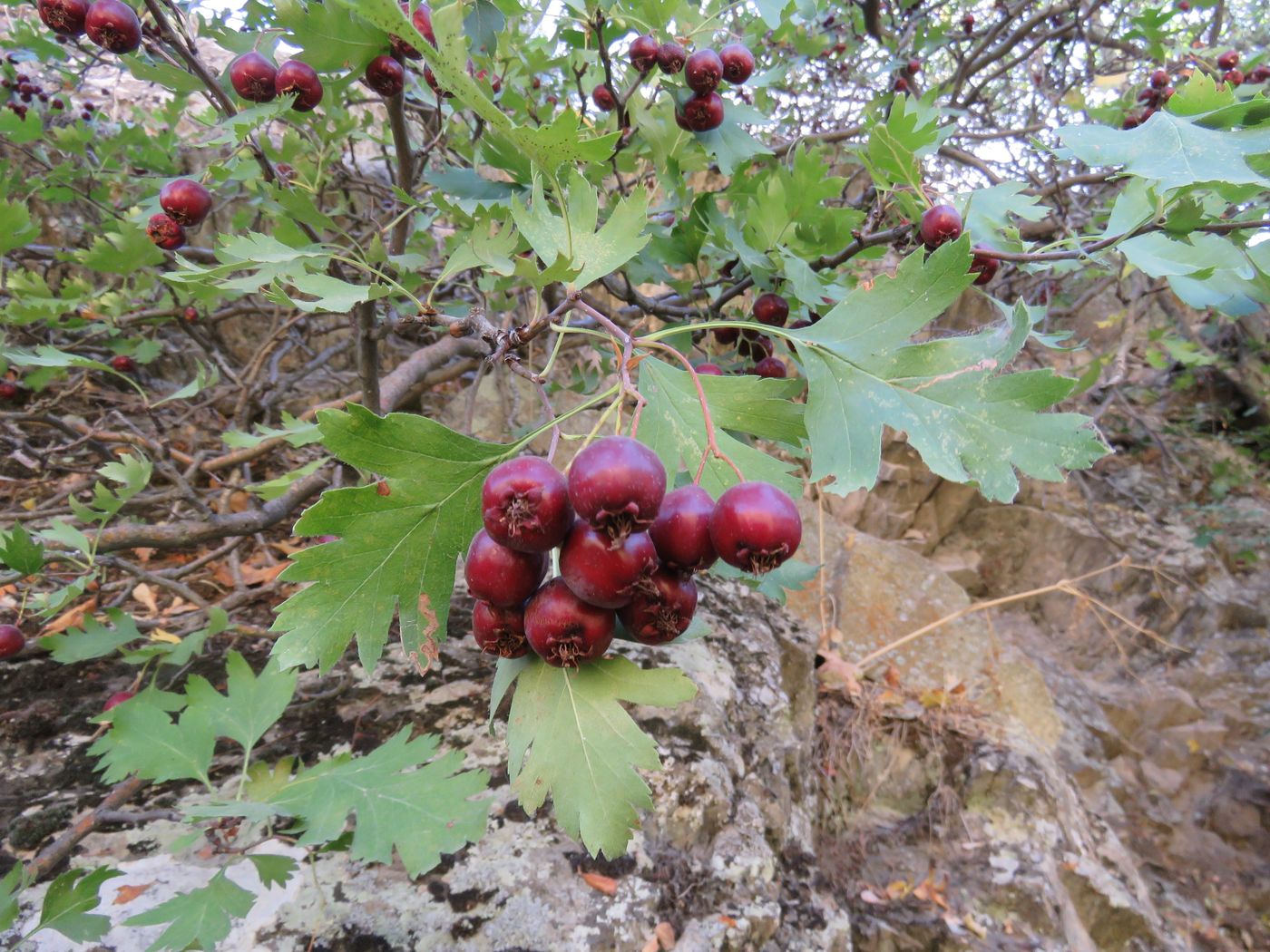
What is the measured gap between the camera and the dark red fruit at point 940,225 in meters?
1.34

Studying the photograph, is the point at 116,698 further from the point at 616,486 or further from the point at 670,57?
the point at 670,57

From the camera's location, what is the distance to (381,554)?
3.12ft

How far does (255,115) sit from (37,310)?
5.19ft

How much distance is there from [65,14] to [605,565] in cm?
175

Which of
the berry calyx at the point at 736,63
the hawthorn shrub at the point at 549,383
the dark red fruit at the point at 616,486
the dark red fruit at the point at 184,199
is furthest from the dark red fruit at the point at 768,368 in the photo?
the dark red fruit at the point at 184,199

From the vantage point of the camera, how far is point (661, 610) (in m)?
0.91

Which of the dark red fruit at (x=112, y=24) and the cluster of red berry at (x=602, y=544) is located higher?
the dark red fruit at (x=112, y=24)

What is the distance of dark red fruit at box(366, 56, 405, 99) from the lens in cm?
145

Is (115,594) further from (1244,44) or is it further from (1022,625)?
(1244,44)

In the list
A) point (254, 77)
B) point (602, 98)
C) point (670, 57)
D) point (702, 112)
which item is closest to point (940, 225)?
point (702, 112)

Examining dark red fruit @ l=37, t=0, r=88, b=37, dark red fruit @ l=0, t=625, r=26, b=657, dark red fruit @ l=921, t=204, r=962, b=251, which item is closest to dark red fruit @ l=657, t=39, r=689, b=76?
dark red fruit @ l=921, t=204, r=962, b=251

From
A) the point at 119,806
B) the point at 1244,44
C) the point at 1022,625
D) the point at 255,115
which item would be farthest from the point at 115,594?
the point at 1244,44

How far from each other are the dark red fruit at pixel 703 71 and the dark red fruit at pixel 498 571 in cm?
133

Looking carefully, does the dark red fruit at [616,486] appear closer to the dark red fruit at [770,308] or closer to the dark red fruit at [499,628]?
the dark red fruit at [499,628]
